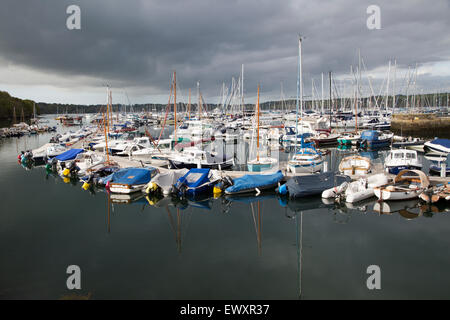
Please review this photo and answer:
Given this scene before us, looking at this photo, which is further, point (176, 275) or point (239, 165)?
point (239, 165)

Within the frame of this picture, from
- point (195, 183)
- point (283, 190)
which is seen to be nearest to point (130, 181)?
point (195, 183)

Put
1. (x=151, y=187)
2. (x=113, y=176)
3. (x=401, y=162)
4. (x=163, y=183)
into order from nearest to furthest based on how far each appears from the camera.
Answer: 1. (x=151, y=187)
2. (x=163, y=183)
3. (x=113, y=176)
4. (x=401, y=162)

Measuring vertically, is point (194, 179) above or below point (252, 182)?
above

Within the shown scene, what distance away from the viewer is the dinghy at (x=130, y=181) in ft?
72.4

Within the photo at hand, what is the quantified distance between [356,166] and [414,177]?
4413 mm

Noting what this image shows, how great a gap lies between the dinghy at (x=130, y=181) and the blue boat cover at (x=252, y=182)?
6.16 meters

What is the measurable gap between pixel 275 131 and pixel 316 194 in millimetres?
34195

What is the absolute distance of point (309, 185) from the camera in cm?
2058

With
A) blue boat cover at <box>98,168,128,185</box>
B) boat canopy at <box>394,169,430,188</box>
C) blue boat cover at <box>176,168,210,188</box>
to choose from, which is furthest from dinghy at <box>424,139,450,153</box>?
blue boat cover at <box>98,168,128,185</box>

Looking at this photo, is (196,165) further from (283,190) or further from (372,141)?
(372,141)

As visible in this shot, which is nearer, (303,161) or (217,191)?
(217,191)

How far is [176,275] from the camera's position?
39.2 feet
